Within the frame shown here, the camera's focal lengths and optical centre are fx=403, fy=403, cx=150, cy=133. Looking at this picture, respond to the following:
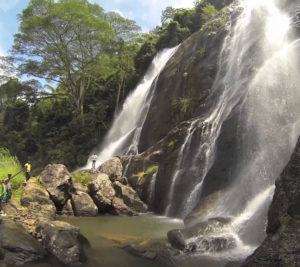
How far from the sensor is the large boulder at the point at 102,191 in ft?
56.6

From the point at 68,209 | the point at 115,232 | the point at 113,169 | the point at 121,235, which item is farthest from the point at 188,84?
the point at 121,235

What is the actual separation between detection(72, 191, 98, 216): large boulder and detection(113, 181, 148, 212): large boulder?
5.65 ft

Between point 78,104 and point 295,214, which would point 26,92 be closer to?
point 78,104

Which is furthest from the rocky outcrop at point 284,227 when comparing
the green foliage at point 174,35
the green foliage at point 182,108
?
the green foliage at point 174,35

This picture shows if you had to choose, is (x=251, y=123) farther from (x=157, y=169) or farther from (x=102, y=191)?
(x=102, y=191)

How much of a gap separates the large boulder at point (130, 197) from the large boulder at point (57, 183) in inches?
91.0

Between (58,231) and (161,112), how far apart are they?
15.2 m

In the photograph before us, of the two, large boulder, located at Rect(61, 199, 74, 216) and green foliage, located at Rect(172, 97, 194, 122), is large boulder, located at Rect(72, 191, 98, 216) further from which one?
green foliage, located at Rect(172, 97, 194, 122)

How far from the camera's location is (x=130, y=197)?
1808cm

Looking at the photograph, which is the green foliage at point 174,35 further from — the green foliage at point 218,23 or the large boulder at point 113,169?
the large boulder at point 113,169

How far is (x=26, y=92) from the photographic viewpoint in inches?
1463

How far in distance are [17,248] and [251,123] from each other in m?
9.80

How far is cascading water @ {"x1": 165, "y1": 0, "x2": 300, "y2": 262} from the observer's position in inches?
516

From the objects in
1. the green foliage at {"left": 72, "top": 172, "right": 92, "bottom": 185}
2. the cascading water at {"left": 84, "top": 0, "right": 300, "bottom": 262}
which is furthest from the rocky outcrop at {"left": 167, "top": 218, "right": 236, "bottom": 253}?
the green foliage at {"left": 72, "top": 172, "right": 92, "bottom": 185}
